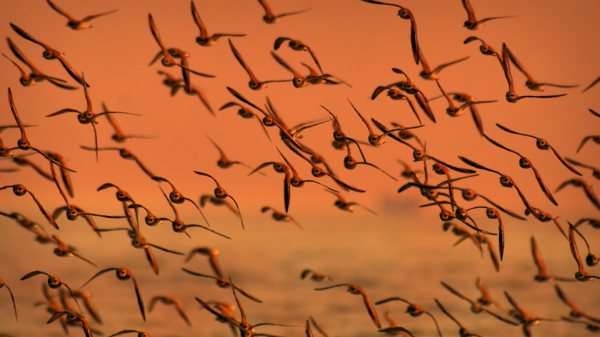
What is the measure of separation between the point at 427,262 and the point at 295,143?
72.1 ft

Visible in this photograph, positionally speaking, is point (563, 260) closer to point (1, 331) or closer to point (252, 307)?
point (252, 307)

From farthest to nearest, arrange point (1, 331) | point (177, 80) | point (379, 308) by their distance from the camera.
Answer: point (379, 308)
point (1, 331)
point (177, 80)

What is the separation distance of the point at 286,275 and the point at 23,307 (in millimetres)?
10723

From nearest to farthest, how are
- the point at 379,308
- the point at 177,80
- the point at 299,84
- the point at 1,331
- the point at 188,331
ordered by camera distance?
the point at 299,84, the point at 177,80, the point at 1,331, the point at 188,331, the point at 379,308

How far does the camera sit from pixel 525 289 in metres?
26.4

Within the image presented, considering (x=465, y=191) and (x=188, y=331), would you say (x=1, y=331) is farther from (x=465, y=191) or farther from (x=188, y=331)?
(x=465, y=191)

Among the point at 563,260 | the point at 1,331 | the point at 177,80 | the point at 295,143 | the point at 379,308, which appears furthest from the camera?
the point at 563,260

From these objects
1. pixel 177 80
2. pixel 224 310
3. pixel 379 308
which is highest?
pixel 177 80

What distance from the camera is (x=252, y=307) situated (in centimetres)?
2323

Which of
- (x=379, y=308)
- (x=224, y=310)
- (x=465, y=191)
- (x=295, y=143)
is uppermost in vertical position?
(x=295, y=143)

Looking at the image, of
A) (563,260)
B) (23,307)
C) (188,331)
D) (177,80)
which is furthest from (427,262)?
(177,80)

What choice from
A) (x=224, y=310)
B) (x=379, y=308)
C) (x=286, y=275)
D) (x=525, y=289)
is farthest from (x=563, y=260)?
(x=224, y=310)

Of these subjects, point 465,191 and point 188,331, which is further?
point 188,331

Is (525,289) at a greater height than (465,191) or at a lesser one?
lesser
